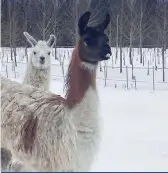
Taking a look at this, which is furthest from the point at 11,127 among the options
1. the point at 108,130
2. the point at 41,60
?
the point at 108,130

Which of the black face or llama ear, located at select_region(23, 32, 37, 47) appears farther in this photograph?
llama ear, located at select_region(23, 32, 37, 47)

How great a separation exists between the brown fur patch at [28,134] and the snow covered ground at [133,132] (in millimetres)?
489

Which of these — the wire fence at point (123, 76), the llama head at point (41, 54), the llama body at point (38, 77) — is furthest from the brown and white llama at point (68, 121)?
the wire fence at point (123, 76)

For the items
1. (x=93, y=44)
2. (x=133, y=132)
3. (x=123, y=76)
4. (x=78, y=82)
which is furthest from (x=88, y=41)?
(x=123, y=76)

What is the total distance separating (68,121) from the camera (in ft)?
9.48

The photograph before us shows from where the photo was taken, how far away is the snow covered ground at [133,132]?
15.4 ft

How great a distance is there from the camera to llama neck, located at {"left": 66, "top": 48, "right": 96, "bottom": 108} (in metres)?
2.96

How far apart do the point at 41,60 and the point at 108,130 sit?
1689 mm

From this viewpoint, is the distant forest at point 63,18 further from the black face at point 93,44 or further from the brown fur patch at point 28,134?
the brown fur patch at point 28,134

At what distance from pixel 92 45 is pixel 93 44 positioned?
0.01m

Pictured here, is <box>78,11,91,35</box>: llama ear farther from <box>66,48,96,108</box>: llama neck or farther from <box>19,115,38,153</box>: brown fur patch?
<box>19,115,38,153</box>: brown fur patch

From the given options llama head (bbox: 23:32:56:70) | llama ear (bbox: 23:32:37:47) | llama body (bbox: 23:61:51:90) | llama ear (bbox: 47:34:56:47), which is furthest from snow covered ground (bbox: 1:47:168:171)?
llama ear (bbox: 23:32:37:47)

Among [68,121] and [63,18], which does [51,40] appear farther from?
[63,18]

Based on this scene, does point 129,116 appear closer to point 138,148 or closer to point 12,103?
point 138,148
